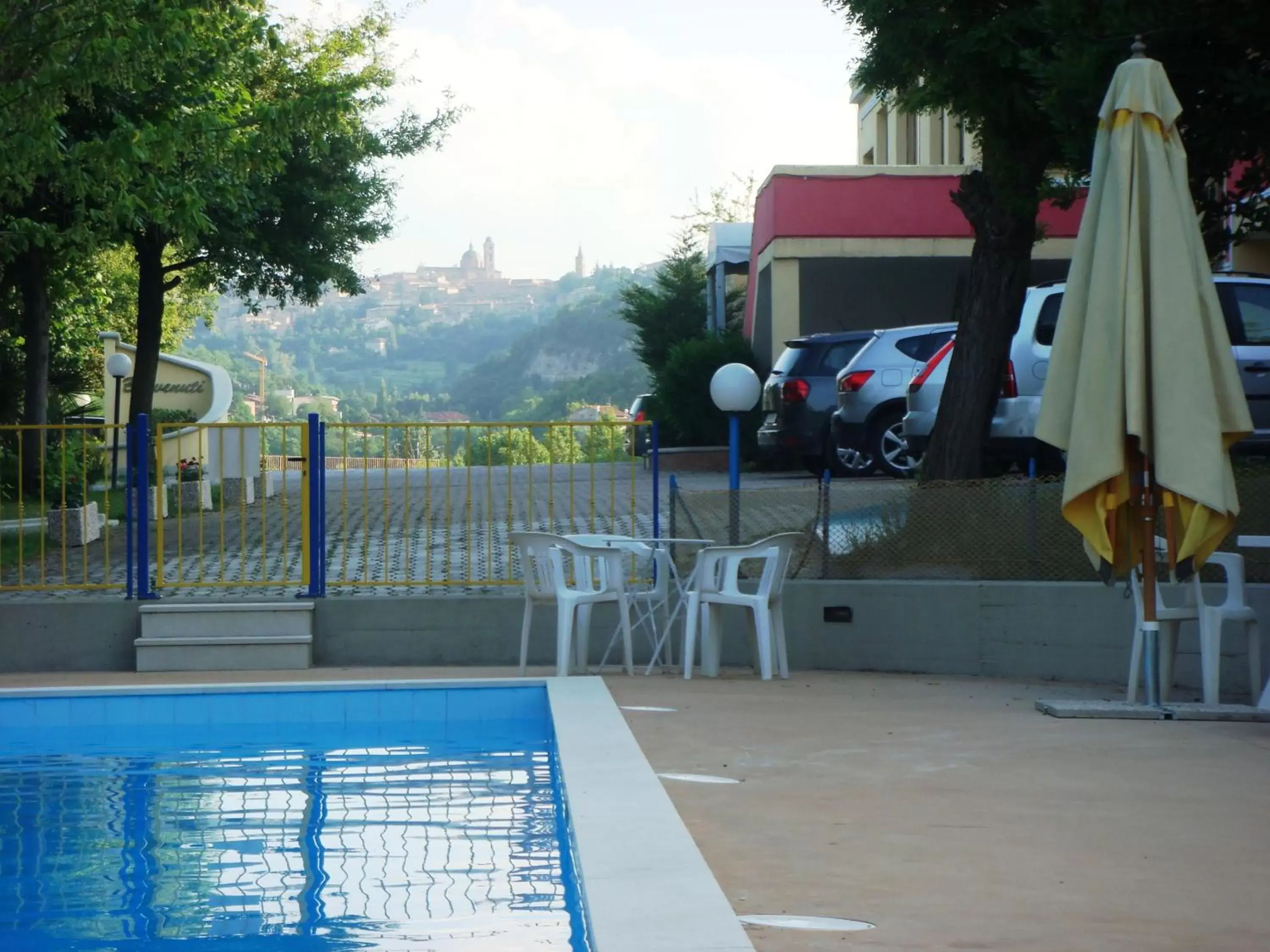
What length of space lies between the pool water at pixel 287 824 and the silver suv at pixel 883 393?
8065mm

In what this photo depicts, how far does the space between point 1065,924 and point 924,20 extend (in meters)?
8.48

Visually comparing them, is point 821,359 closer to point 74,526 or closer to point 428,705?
point 74,526

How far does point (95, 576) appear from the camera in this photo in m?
11.7

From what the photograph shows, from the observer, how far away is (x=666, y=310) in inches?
1267

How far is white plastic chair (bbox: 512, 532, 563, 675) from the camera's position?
9180 millimetres

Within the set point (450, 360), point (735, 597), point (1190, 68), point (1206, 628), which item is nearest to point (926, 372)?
point (1190, 68)

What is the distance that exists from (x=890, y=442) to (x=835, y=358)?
5.52 ft

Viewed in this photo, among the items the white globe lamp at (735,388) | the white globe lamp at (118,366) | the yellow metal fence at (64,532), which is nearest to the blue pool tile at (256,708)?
the yellow metal fence at (64,532)

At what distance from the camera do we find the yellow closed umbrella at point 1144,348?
714 cm

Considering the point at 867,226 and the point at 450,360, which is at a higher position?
the point at 450,360

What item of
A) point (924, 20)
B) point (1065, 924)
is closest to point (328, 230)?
point (924, 20)

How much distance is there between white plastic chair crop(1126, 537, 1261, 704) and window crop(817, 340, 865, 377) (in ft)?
28.9

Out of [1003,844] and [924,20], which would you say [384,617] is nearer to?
[924,20]

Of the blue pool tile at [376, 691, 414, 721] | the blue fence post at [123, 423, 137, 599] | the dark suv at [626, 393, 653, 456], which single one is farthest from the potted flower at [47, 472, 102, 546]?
the dark suv at [626, 393, 653, 456]
